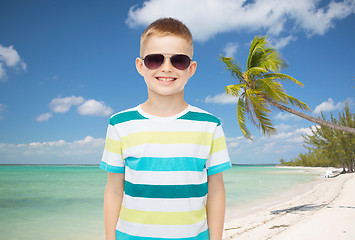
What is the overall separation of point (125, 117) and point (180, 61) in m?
0.44

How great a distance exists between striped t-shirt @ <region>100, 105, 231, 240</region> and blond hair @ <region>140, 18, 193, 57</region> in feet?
1.34

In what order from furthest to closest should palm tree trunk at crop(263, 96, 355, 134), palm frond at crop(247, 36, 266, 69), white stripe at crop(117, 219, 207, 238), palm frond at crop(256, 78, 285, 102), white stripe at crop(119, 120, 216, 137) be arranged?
palm frond at crop(247, 36, 266, 69), palm frond at crop(256, 78, 285, 102), palm tree trunk at crop(263, 96, 355, 134), white stripe at crop(119, 120, 216, 137), white stripe at crop(117, 219, 207, 238)

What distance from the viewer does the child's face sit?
4.94ft

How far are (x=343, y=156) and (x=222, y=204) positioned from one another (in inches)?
1380

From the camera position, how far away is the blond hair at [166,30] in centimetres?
152

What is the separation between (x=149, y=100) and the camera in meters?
1.58

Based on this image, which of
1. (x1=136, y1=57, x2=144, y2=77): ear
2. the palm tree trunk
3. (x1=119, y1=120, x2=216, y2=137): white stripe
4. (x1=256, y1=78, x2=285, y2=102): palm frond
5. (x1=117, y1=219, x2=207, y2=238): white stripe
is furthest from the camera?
(x1=256, y1=78, x2=285, y2=102): palm frond

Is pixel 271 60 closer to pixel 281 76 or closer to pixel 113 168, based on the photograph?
pixel 281 76

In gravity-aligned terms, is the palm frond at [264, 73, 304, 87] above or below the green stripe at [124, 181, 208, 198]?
above

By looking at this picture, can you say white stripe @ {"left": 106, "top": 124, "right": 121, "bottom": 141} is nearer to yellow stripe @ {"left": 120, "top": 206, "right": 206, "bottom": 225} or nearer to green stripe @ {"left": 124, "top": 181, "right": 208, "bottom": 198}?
green stripe @ {"left": 124, "top": 181, "right": 208, "bottom": 198}

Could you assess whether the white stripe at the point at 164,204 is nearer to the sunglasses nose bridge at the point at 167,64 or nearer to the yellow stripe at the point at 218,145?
the yellow stripe at the point at 218,145

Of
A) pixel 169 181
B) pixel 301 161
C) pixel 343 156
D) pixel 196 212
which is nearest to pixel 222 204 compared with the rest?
pixel 196 212

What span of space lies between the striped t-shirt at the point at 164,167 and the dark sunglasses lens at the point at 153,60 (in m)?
0.26

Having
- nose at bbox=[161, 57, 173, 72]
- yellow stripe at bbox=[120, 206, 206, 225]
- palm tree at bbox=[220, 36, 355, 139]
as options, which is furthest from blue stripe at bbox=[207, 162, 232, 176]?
palm tree at bbox=[220, 36, 355, 139]
